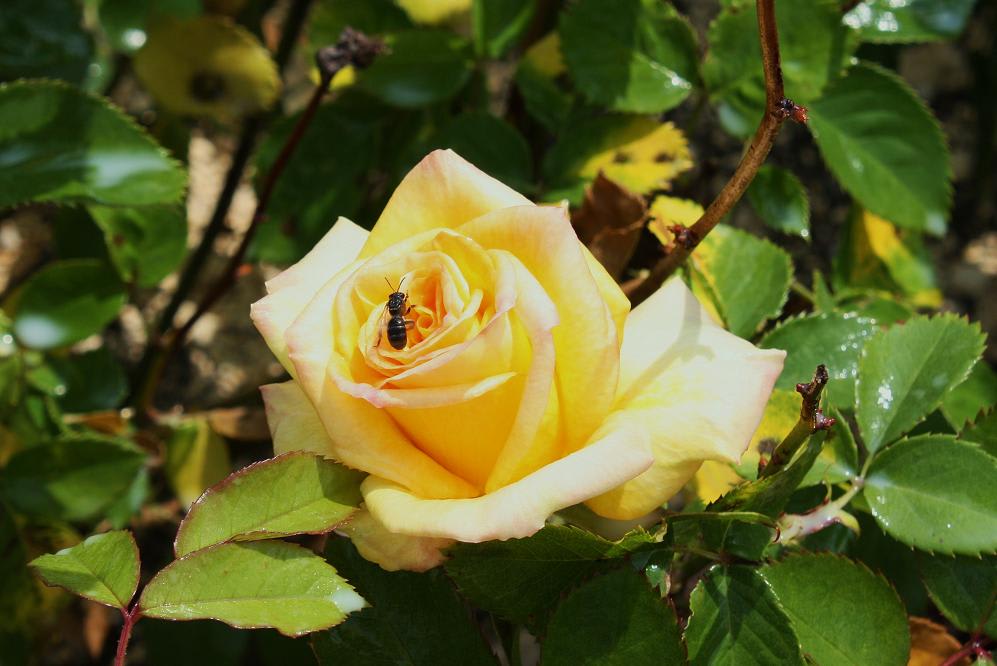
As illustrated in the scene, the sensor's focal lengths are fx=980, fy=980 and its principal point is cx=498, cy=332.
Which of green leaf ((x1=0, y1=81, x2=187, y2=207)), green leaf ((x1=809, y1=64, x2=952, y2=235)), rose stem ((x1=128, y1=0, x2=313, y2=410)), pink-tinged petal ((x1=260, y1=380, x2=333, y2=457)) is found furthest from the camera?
rose stem ((x1=128, y1=0, x2=313, y2=410))

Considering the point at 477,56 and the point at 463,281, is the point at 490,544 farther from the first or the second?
the point at 477,56

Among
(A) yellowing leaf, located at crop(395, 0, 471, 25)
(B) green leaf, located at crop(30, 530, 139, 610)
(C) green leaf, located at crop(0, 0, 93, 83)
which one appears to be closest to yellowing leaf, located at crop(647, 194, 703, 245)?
(A) yellowing leaf, located at crop(395, 0, 471, 25)

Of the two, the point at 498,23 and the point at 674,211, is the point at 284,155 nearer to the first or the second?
the point at 498,23

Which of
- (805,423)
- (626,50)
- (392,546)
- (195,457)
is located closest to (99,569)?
(392,546)

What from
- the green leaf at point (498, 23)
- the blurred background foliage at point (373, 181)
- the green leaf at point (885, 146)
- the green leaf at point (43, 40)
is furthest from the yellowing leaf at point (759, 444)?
the green leaf at point (43, 40)

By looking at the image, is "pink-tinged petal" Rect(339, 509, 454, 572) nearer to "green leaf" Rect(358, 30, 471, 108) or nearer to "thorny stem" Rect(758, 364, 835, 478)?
"thorny stem" Rect(758, 364, 835, 478)

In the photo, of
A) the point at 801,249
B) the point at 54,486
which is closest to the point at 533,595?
the point at 54,486
